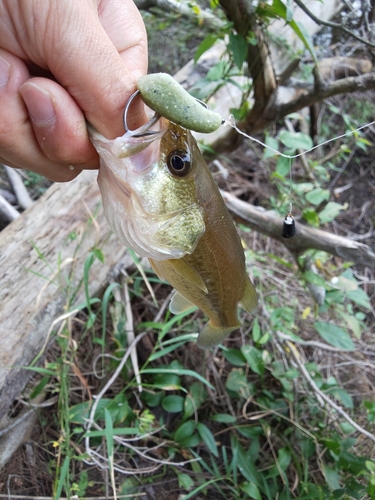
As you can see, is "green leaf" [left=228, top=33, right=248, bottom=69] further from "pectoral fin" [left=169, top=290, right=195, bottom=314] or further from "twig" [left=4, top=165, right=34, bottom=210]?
"twig" [left=4, top=165, right=34, bottom=210]

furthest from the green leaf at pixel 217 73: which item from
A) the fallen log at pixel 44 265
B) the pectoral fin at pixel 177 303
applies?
the pectoral fin at pixel 177 303

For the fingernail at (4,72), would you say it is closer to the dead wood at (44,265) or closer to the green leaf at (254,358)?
the dead wood at (44,265)

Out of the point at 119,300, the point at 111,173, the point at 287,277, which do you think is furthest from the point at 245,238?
the point at 111,173

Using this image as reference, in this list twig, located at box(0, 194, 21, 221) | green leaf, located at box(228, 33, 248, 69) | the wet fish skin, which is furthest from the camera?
twig, located at box(0, 194, 21, 221)

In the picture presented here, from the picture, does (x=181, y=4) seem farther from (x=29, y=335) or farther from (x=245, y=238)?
(x=29, y=335)

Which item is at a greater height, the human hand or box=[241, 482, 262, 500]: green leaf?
the human hand

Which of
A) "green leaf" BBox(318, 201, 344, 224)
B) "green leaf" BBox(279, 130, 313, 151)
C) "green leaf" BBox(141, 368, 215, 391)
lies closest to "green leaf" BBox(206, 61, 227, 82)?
"green leaf" BBox(279, 130, 313, 151)
